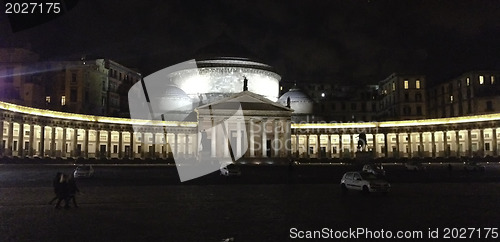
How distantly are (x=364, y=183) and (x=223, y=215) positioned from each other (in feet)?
34.3

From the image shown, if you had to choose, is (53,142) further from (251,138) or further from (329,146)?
(329,146)

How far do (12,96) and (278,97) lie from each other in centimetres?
5371

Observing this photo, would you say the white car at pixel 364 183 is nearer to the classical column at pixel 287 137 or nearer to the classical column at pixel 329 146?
the classical column at pixel 287 137

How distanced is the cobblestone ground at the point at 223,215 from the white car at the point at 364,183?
0.55 m

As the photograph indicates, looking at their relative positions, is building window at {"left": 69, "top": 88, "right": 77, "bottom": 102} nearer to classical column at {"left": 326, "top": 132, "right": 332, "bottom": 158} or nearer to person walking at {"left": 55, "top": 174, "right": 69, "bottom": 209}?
classical column at {"left": 326, "top": 132, "right": 332, "bottom": 158}

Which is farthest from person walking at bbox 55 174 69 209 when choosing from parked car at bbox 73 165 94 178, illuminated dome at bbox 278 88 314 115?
illuminated dome at bbox 278 88 314 115

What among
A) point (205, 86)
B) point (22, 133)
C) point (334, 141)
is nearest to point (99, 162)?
point (22, 133)

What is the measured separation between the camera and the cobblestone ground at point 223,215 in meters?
12.6

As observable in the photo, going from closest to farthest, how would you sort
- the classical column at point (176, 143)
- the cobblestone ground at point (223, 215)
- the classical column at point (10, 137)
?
1. the cobblestone ground at point (223, 215)
2. the classical column at point (10, 137)
3. the classical column at point (176, 143)

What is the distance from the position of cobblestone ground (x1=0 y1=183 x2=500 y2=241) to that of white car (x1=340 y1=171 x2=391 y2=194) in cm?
55

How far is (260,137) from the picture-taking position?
3231 inches

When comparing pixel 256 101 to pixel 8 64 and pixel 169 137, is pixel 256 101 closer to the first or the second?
pixel 169 137

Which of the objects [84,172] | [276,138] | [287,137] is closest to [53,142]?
[276,138]

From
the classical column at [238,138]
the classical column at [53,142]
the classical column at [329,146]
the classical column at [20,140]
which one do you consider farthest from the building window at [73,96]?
the classical column at [329,146]
